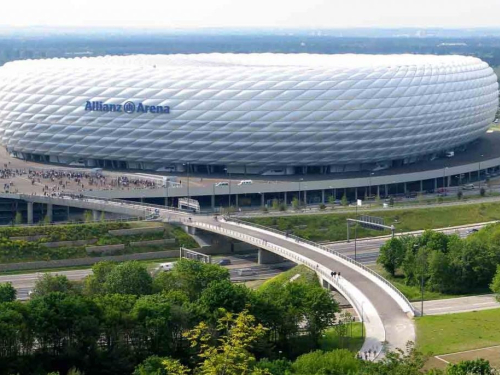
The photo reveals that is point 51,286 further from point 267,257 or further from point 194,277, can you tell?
point 267,257

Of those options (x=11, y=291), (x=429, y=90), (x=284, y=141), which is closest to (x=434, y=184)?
(x=429, y=90)

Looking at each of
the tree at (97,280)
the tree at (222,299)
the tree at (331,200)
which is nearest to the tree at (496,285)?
the tree at (222,299)

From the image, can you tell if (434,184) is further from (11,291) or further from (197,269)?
(11,291)

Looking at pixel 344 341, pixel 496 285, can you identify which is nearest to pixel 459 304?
pixel 496 285

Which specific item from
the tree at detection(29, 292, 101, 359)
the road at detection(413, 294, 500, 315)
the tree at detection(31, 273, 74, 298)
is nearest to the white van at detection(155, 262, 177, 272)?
the tree at detection(31, 273, 74, 298)

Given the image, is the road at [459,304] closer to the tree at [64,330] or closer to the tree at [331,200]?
the tree at [64,330]
